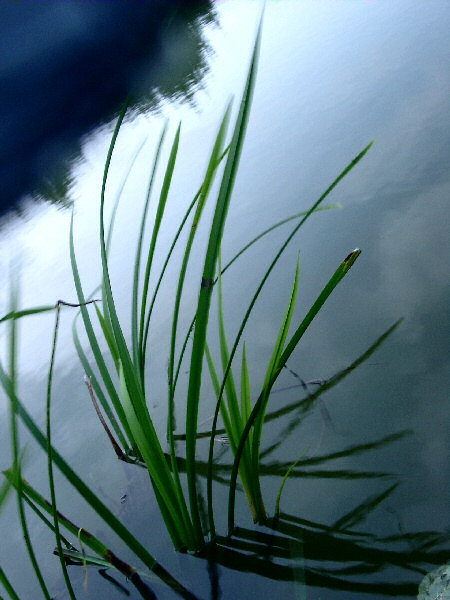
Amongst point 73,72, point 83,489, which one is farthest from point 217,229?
point 73,72

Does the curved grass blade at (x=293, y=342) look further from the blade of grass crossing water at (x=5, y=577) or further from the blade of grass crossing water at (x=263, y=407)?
the blade of grass crossing water at (x=5, y=577)

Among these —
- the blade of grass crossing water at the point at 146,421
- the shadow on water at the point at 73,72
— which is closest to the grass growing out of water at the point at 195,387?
the blade of grass crossing water at the point at 146,421

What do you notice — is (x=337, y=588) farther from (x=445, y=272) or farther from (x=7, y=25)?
(x=7, y=25)

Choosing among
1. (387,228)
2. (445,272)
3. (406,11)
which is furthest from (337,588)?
(406,11)

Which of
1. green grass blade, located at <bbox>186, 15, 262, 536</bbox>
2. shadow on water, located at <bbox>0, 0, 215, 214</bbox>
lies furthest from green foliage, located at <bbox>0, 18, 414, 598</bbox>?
shadow on water, located at <bbox>0, 0, 215, 214</bbox>

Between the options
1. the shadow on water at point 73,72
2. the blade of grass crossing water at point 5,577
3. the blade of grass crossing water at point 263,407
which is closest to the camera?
the blade of grass crossing water at point 5,577

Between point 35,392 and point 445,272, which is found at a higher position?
point 35,392
